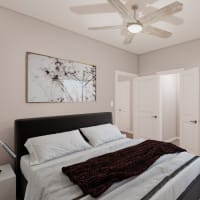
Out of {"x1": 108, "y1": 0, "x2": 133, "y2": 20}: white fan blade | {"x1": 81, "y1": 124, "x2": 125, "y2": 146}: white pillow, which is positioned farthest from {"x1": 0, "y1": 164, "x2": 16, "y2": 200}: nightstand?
{"x1": 108, "y1": 0, "x2": 133, "y2": 20}: white fan blade

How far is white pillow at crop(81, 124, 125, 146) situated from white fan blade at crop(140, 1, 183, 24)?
184cm

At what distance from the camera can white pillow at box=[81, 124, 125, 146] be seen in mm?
2641

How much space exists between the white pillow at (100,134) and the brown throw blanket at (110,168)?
592 millimetres

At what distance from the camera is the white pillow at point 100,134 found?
2641 millimetres

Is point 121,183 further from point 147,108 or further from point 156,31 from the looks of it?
point 147,108

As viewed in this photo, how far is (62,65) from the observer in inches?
114

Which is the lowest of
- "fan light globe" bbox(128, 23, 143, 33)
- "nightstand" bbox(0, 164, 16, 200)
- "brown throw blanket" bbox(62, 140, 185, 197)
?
"nightstand" bbox(0, 164, 16, 200)

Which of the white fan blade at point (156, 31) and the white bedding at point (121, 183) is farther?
the white fan blade at point (156, 31)

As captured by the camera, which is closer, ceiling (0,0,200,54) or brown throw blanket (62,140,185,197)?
brown throw blanket (62,140,185,197)

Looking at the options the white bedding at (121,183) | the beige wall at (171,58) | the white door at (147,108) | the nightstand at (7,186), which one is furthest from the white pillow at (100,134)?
the beige wall at (171,58)

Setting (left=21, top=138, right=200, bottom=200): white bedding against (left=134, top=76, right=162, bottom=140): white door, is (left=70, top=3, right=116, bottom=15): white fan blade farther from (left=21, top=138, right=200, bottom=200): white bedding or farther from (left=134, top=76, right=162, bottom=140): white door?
(left=134, top=76, right=162, bottom=140): white door

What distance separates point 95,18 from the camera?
2594 millimetres

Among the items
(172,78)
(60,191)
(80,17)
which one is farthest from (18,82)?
(172,78)

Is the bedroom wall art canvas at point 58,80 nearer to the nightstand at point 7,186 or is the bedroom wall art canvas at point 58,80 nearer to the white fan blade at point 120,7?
the nightstand at point 7,186
